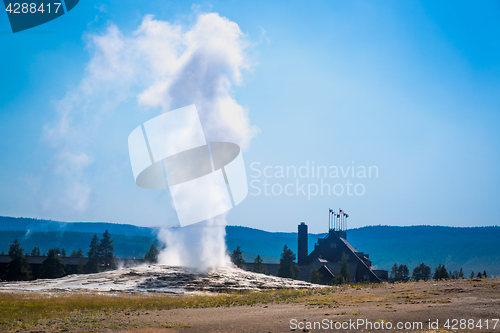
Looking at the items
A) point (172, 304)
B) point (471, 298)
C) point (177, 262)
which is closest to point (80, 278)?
point (177, 262)

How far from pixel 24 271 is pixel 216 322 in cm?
6159

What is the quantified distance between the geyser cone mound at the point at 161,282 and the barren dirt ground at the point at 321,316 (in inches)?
532

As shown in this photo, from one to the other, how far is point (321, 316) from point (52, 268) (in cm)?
6322

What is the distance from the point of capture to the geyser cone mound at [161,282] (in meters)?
41.1

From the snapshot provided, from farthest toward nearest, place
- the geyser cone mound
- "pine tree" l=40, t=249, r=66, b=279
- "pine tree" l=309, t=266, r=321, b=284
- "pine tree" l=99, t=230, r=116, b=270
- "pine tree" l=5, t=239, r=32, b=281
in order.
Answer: "pine tree" l=99, t=230, r=116, b=270 < "pine tree" l=309, t=266, r=321, b=284 < "pine tree" l=40, t=249, r=66, b=279 < "pine tree" l=5, t=239, r=32, b=281 < the geyser cone mound

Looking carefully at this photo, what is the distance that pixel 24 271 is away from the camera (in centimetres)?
6981

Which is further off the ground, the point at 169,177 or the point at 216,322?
the point at 169,177

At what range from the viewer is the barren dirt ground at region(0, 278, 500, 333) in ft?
65.3

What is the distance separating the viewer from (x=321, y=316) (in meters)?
22.6

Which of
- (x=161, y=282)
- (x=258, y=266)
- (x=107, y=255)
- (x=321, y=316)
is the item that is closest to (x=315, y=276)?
(x=258, y=266)

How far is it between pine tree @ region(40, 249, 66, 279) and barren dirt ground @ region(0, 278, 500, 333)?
50.8 meters

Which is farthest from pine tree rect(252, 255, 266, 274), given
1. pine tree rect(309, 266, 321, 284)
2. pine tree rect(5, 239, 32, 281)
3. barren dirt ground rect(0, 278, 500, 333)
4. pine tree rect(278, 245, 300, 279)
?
barren dirt ground rect(0, 278, 500, 333)

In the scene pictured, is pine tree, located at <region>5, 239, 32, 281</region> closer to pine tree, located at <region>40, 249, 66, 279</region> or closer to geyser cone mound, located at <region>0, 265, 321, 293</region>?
pine tree, located at <region>40, 249, 66, 279</region>

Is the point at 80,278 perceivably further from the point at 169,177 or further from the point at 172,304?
the point at 172,304
